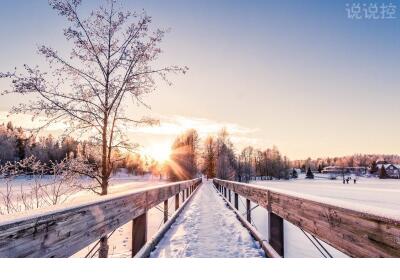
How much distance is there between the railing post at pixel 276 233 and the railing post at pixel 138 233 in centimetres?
152

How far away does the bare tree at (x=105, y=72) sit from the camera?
244 inches

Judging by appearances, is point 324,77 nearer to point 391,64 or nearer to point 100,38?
point 391,64

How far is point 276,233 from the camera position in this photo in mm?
3682

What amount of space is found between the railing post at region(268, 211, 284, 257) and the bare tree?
347 centimetres

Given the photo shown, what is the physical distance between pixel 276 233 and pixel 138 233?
1.63 meters

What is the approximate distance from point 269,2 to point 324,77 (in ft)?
4.49

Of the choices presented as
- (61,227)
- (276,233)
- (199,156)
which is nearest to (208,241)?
(276,233)

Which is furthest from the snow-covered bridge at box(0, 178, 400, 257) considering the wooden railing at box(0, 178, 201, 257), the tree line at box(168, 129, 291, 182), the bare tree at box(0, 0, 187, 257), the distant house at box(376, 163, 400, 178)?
the distant house at box(376, 163, 400, 178)

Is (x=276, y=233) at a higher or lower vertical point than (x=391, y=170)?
higher

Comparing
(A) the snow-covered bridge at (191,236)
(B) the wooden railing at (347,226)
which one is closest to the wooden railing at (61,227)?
(A) the snow-covered bridge at (191,236)

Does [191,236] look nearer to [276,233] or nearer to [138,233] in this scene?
[138,233]
